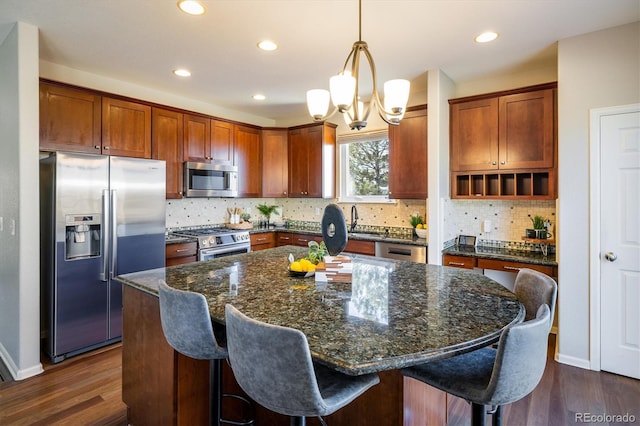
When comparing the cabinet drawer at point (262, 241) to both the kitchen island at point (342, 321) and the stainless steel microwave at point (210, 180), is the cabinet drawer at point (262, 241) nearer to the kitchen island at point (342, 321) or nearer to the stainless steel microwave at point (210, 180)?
the stainless steel microwave at point (210, 180)

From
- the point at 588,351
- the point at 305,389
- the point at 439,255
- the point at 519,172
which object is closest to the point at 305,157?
the point at 439,255

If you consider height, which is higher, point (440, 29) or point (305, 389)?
point (440, 29)

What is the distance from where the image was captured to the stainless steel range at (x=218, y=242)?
13.0 feet

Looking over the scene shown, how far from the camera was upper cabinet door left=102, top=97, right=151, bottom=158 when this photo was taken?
3414 mm

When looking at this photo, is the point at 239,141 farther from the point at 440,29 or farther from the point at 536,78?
the point at 536,78

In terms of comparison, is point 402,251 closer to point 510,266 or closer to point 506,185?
point 510,266

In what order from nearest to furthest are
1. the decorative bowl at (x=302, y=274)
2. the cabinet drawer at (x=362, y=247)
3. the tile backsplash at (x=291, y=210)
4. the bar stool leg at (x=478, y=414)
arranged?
the bar stool leg at (x=478, y=414)
the decorative bowl at (x=302, y=274)
the cabinet drawer at (x=362, y=247)
the tile backsplash at (x=291, y=210)

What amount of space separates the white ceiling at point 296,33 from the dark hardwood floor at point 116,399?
2627 millimetres

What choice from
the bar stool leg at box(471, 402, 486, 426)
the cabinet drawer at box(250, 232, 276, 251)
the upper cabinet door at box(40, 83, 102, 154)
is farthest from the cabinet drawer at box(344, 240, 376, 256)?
the upper cabinet door at box(40, 83, 102, 154)

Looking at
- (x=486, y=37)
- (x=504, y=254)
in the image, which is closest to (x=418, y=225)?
(x=504, y=254)

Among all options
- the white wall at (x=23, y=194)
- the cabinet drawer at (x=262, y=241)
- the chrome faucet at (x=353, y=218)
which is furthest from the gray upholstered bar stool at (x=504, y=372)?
the cabinet drawer at (x=262, y=241)

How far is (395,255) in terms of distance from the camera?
12.6 feet

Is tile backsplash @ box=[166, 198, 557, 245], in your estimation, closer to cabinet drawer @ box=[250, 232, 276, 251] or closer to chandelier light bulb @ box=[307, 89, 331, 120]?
cabinet drawer @ box=[250, 232, 276, 251]

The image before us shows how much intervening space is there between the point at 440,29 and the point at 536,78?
4.90 ft
